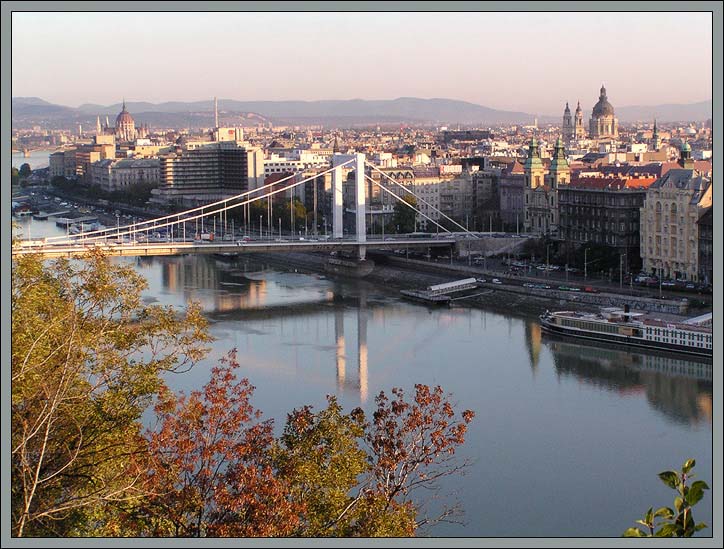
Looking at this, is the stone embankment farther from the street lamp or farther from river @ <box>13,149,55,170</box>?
river @ <box>13,149,55,170</box>

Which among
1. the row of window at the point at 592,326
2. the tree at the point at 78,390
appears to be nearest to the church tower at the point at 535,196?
the row of window at the point at 592,326

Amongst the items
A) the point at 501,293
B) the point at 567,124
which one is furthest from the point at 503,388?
the point at 567,124

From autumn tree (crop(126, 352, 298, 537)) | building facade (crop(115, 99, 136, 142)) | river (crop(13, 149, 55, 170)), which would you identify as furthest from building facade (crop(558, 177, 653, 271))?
building facade (crop(115, 99, 136, 142))

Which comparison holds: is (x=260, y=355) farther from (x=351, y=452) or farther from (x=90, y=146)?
(x=90, y=146)

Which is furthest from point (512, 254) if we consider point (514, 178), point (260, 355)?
point (260, 355)

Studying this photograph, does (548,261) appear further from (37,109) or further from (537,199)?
(37,109)

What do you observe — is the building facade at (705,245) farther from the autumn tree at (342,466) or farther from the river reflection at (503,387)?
the autumn tree at (342,466)

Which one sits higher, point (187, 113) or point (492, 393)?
point (187, 113)
